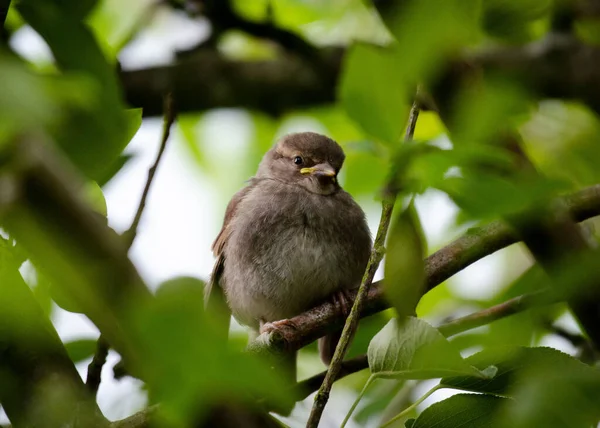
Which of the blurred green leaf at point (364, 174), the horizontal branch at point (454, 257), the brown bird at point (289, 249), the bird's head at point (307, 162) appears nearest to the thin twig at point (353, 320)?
the blurred green leaf at point (364, 174)

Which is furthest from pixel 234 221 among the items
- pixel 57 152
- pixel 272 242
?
pixel 57 152

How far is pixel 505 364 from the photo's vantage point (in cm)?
206

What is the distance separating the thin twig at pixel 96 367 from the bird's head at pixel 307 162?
8.44ft

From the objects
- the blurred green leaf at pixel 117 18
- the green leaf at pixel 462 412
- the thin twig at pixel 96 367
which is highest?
the blurred green leaf at pixel 117 18

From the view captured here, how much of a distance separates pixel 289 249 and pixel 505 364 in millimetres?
2633

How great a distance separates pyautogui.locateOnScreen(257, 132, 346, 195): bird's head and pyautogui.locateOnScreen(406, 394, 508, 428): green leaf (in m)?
3.06

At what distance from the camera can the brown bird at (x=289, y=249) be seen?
455cm

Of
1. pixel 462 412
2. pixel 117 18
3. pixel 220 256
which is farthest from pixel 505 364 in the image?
pixel 117 18

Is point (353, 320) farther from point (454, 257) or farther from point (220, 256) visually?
point (220, 256)

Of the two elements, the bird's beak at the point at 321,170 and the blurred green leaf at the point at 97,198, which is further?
the bird's beak at the point at 321,170

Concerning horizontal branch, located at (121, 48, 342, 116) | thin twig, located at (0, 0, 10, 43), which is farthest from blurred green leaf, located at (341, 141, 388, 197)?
horizontal branch, located at (121, 48, 342, 116)

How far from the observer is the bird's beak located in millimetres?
5096

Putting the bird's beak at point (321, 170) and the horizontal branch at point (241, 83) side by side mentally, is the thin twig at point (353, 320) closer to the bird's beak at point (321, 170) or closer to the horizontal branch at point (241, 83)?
the bird's beak at point (321, 170)

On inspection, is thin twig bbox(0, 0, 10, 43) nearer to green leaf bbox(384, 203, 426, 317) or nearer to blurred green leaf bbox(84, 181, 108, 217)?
blurred green leaf bbox(84, 181, 108, 217)
